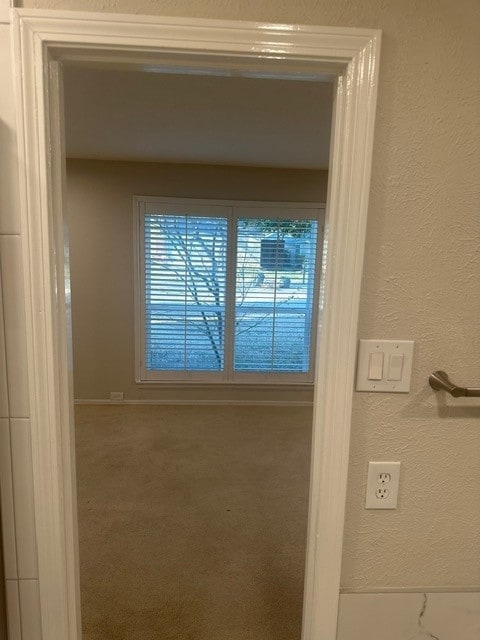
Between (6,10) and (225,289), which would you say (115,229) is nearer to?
(225,289)

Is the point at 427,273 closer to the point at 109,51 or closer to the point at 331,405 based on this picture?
the point at 331,405

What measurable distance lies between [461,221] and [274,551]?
199 centimetres

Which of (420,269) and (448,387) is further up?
(420,269)

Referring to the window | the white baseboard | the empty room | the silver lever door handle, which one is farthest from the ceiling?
the white baseboard

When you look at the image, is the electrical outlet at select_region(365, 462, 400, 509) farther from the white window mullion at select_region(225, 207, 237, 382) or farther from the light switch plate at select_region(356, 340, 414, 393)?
the white window mullion at select_region(225, 207, 237, 382)

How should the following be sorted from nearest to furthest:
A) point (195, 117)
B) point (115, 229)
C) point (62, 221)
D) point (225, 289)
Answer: point (62, 221) < point (195, 117) < point (115, 229) < point (225, 289)

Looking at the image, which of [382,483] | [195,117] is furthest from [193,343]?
[382,483]

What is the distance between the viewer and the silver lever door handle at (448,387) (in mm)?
874

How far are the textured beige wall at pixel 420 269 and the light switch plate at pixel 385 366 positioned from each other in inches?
1.0

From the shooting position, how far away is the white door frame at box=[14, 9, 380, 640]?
77cm

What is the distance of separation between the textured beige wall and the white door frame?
0.04 metres

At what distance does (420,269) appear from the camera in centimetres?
88

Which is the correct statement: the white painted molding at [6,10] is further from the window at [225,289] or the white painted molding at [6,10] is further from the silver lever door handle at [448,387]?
the window at [225,289]

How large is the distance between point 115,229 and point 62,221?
312 centimetres
